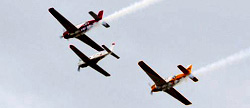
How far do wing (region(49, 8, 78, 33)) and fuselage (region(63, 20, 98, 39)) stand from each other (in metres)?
0.47

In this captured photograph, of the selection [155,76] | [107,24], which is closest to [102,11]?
[107,24]

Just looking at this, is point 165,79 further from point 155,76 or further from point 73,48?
point 73,48

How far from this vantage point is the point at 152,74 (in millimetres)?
94125

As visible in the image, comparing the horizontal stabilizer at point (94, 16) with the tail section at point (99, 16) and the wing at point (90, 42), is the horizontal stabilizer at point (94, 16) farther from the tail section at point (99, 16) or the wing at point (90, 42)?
the wing at point (90, 42)

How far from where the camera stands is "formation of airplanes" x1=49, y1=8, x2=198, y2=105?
93.7 metres

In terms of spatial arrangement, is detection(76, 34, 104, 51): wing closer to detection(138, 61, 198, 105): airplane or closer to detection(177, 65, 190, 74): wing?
detection(138, 61, 198, 105): airplane

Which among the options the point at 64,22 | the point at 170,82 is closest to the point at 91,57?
the point at 64,22

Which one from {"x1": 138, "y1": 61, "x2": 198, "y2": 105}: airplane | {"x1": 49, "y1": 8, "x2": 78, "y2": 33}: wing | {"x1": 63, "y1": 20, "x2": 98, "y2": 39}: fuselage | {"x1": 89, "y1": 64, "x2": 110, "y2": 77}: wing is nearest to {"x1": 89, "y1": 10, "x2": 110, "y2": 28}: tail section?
{"x1": 63, "y1": 20, "x2": 98, "y2": 39}: fuselage

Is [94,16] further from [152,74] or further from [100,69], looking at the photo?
[100,69]

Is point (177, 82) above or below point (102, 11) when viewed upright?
below

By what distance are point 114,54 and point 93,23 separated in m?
4.78

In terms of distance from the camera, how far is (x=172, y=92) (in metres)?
99.5

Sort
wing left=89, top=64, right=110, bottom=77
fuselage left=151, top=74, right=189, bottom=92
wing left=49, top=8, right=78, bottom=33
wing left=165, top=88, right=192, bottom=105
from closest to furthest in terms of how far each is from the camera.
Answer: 1. fuselage left=151, top=74, right=189, bottom=92
2. wing left=49, top=8, right=78, bottom=33
3. wing left=165, top=88, right=192, bottom=105
4. wing left=89, top=64, right=110, bottom=77

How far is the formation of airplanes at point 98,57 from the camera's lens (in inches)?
3688
